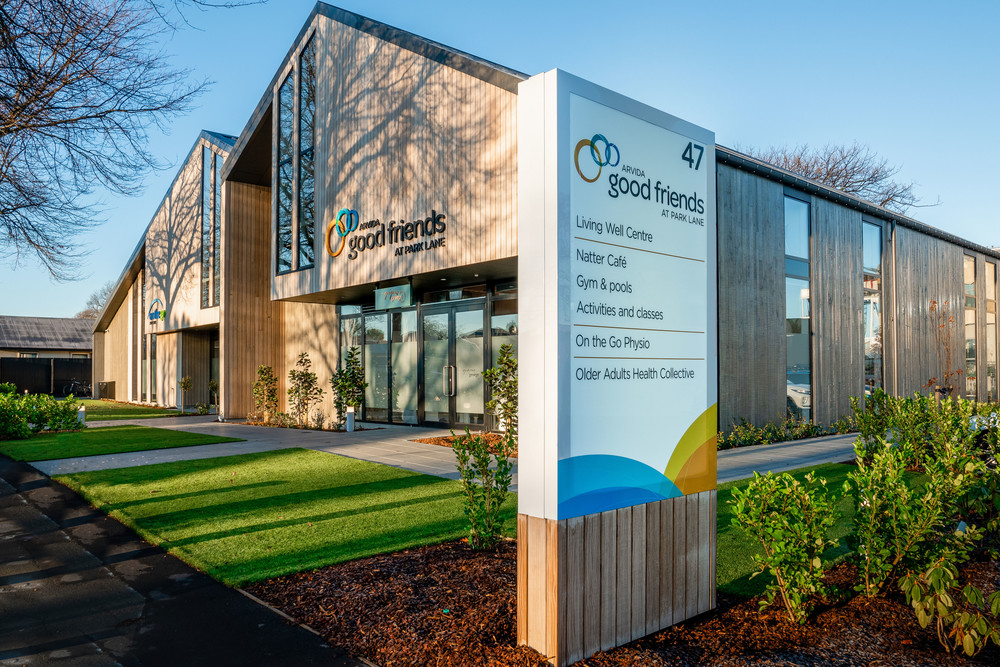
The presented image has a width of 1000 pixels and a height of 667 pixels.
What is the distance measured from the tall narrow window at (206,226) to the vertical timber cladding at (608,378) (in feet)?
72.2

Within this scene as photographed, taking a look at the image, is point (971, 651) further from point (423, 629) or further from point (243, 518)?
point (243, 518)

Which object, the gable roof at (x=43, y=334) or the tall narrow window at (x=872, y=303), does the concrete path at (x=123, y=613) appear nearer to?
the tall narrow window at (x=872, y=303)

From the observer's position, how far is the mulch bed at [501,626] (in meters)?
3.46

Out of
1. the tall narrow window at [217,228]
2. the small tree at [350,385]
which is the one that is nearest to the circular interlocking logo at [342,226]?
the small tree at [350,385]

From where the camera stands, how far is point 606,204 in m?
3.70

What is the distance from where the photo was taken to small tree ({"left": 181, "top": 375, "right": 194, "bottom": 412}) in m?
25.5

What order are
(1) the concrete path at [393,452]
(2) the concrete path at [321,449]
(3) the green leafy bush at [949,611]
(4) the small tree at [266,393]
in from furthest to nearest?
(4) the small tree at [266,393] → (2) the concrete path at [321,449] → (1) the concrete path at [393,452] → (3) the green leafy bush at [949,611]

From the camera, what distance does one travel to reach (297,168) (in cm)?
1739

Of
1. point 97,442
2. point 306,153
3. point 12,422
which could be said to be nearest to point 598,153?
point 97,442

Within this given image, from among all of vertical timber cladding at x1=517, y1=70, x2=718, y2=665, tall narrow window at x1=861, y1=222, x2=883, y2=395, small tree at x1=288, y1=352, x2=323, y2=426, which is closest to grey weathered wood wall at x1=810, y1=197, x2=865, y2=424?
tall narrow window at x1=861, y1=222, x2=883, y2=395

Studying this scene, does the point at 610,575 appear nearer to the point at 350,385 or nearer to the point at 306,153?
the point at 350,385

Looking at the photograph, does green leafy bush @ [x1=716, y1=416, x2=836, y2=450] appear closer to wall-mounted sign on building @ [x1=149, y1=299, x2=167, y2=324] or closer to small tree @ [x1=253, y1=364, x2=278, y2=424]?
small tree @ [x1=253, y1=364, x2=278, y2=424]

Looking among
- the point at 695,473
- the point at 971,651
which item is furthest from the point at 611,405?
the point at 971,651

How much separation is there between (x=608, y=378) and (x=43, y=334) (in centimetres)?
5838
